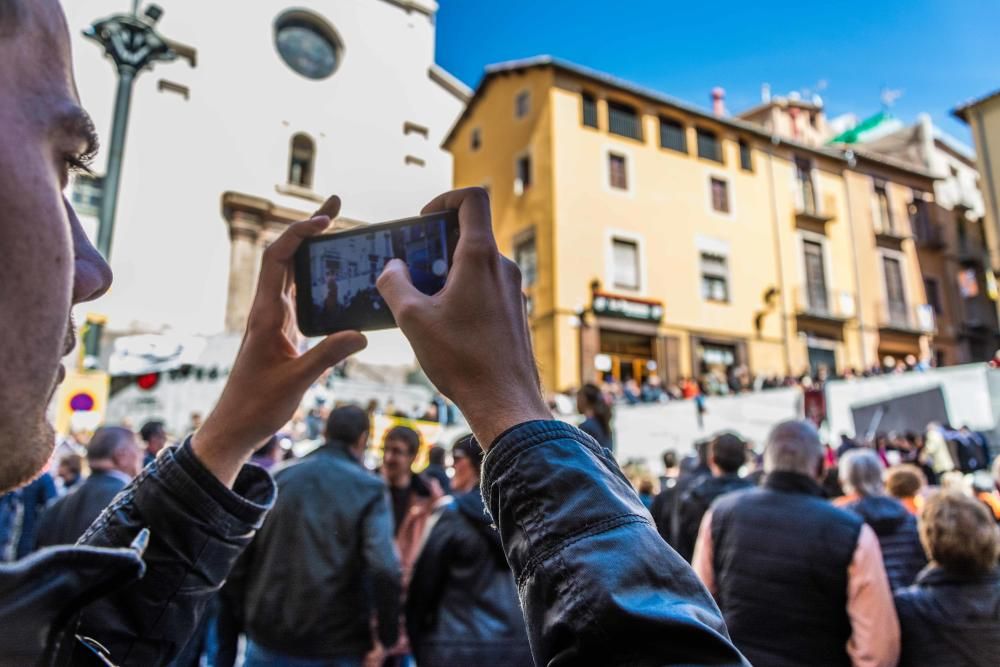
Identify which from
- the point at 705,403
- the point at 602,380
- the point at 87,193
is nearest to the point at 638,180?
the point at 602,380

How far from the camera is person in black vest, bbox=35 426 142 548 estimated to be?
3.46 metres

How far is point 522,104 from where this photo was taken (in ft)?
70.1

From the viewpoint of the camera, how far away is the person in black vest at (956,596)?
238 centimetres

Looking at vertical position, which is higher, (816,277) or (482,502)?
(816,277)

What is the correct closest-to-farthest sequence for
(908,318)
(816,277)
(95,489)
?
(95,489) → (816,277) → (908,318)

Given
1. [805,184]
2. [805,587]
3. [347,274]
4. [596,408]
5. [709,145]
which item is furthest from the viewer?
[805,184]

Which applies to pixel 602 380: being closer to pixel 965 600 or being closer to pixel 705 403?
pixel 705 403

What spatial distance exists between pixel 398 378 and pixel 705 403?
7561mm

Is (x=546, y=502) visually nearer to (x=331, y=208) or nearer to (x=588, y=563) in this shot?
(x=588, y=563)

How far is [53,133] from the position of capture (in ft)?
2.63

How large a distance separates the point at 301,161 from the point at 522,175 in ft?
22.0

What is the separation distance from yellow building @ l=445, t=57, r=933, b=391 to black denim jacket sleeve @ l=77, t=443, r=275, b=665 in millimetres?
17525

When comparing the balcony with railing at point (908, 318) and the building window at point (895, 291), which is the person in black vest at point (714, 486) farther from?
the building window at point (895, 291)

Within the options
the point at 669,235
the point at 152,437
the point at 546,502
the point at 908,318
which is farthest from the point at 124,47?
the point at 908,318
